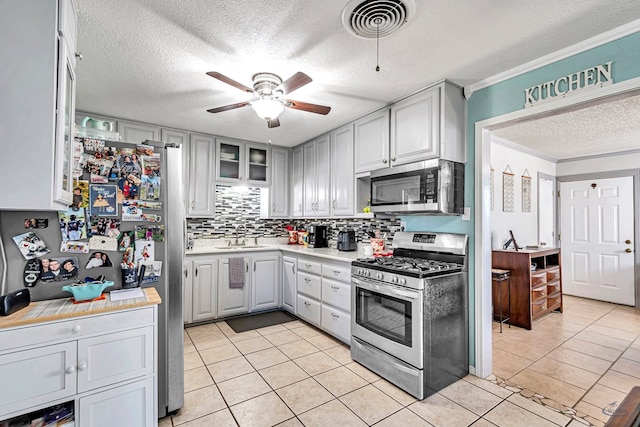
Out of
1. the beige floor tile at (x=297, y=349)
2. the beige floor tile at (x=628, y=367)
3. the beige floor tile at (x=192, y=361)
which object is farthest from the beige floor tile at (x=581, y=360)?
the beige floor tile at (x=192, y=361)

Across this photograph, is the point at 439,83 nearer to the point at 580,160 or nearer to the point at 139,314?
the point at 139,314

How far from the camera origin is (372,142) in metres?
3.22

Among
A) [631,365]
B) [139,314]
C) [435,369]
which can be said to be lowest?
[631,365]

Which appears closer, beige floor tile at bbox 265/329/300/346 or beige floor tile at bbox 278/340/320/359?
beige floor tile at bbox 278/340/320/359

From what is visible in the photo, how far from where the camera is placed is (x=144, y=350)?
1.64m

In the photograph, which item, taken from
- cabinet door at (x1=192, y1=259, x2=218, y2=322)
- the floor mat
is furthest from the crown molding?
cabinet door at (x1=192, y1=259, x2=218, y2=322)

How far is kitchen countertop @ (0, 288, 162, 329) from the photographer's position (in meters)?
1.36

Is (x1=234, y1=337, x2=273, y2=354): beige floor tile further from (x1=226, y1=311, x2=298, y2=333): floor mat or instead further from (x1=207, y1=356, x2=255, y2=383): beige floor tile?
(x1=226, y1=311, x2=298, y2=333): floor mat

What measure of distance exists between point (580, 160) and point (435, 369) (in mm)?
5119

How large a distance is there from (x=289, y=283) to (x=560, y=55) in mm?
3466

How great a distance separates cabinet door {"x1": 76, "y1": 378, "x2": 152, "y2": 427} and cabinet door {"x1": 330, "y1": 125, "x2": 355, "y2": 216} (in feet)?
8.21

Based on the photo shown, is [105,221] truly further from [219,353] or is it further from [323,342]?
[323,342]

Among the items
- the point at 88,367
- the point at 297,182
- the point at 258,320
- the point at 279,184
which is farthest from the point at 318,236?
the point at 88,367

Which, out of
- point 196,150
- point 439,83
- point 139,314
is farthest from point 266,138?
point 139,314
